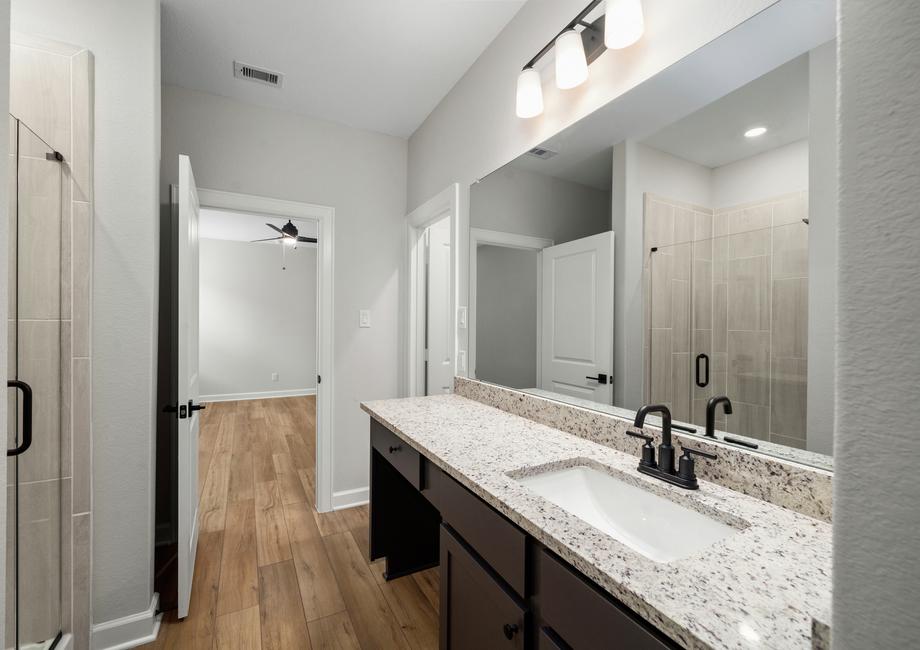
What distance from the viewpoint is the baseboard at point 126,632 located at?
1.54 meters

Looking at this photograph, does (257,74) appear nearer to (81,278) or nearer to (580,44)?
(81,278)

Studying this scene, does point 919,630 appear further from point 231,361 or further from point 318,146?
point 231,361

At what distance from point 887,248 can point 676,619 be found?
507 mm

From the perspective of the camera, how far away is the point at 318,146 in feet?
9.04

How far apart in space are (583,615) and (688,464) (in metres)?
0.47

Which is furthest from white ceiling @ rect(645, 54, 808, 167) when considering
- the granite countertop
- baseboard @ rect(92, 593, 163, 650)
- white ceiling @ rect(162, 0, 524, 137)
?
baseboard @ rect(92, 593, 163, 650)

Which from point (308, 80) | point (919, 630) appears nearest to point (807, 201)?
point (919, 630)

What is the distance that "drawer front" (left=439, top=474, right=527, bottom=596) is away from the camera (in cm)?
88

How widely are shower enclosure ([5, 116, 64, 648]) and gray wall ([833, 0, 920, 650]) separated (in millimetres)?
1721

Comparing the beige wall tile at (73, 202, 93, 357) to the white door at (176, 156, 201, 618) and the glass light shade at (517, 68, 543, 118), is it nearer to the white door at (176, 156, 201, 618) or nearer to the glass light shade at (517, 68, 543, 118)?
the white door at (176, 156, 201, 618)

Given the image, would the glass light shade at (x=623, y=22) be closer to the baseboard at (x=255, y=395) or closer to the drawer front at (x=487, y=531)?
the drawer front at (x=487, y=531)

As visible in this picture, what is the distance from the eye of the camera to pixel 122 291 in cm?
161

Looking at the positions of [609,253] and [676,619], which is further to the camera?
[609,253]

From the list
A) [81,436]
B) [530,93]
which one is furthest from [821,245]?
[81,436]
